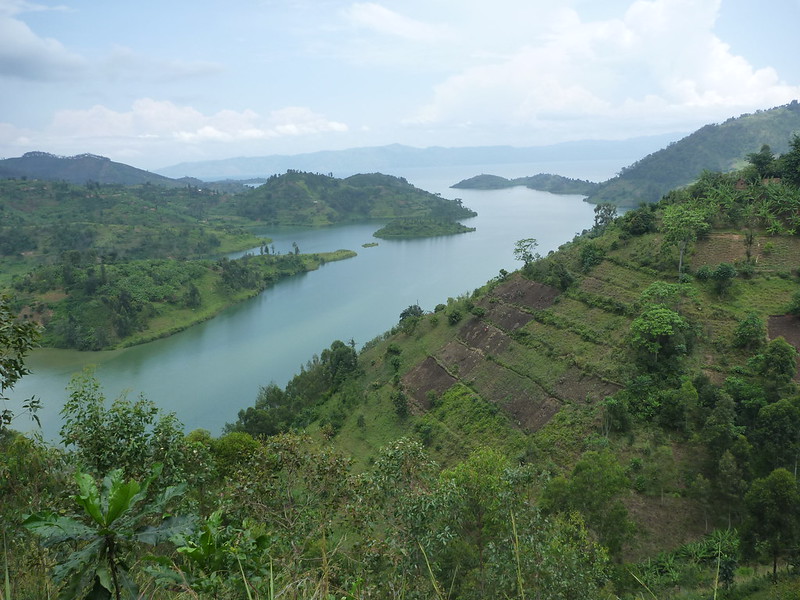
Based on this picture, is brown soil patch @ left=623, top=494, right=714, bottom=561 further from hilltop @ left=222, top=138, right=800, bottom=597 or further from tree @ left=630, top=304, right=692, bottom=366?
tree @ left=630, top=304, right=692, bottom=366

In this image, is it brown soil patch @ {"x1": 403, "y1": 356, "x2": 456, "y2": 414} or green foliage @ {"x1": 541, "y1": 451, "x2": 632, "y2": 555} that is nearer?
green foliage @ {"x1": 541, "y1": 451, "x2": 632, "y2": 555}

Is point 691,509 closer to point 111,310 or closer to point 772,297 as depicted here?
point 772,297

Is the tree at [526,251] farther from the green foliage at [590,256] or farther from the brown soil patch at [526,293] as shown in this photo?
the green foliage at [590,256]

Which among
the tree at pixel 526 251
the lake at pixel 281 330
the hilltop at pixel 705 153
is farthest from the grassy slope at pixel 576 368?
the hilltop at pixel 705 153

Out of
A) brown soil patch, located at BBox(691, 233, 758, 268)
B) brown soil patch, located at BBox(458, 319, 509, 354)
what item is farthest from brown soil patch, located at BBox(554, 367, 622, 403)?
brown soil patch, located at BBox(691, 233, 758, 268)

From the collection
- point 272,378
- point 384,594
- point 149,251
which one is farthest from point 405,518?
point 149,251

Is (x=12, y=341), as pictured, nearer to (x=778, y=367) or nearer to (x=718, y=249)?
(x=778, y=367)
